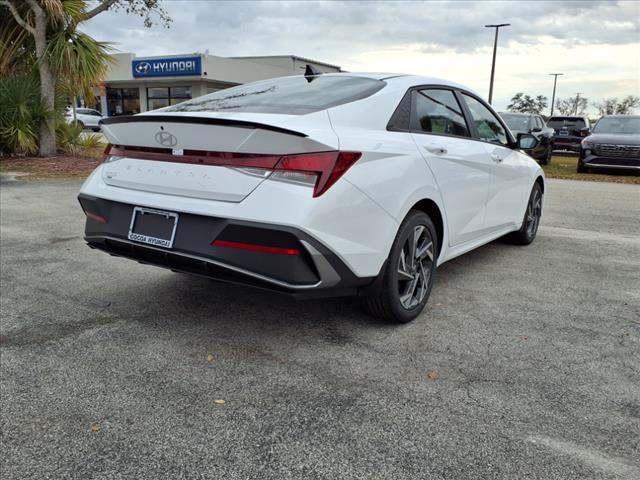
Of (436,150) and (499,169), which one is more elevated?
(436,150)

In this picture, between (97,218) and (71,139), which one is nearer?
(97,218)

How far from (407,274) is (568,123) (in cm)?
2109

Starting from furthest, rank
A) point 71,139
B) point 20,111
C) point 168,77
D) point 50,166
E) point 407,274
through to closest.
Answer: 1. point 168,77
2. point 71,139
3. point 20,111
4. point 50,166
5. point 407,274

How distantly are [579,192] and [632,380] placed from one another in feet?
28.9

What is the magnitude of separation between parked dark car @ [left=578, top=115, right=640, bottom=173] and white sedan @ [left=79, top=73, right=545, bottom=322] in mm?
11679

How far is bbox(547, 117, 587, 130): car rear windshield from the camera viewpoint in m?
21.9

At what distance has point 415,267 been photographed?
371 cm

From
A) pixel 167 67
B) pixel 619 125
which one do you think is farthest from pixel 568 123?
pixel 167 67

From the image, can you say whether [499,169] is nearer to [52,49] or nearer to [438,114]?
[438,114]

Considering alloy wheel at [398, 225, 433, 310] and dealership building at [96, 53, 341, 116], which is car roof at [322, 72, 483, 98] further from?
dealership building at [96, 53, 341, 116]

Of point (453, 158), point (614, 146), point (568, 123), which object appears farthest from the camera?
point (568, 123)

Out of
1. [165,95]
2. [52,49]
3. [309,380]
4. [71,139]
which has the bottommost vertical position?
[309,380]

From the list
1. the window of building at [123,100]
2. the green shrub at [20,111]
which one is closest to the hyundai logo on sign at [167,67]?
the window of building at [123,100]

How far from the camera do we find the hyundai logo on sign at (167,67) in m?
36.1
